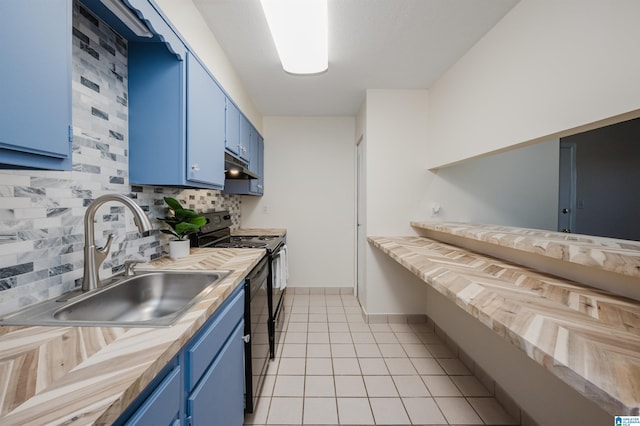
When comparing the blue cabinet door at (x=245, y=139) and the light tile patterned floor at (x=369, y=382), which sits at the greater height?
the blue cabinet door at (x=245, y=139)

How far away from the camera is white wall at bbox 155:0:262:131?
137 centimetres

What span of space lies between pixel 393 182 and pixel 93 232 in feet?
8.08

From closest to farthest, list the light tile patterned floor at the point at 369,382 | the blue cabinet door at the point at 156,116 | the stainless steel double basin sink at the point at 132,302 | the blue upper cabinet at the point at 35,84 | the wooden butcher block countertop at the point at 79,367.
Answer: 1. the wooden butcher block countertop at the point at 79,367
2. the blue upper cabinet at the point at 35,84
3. the stainless steel double basin sink at the point at 132,302
4. the blue cabinet door at the point at 156,116
5. the light tile patterned floor at the point at 369,382

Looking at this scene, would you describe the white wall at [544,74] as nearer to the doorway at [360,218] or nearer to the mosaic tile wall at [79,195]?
the doorway at [360,218]

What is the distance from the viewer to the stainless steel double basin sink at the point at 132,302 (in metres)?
0.81

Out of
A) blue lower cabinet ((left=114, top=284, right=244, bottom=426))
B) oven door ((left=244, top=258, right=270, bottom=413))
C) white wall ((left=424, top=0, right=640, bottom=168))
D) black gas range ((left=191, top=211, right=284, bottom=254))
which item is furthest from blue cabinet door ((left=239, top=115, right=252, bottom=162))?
white wall ((left=424, top=0, right=640, bottom=168))

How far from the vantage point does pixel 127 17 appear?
1.08 meters

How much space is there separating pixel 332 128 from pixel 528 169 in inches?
91.3

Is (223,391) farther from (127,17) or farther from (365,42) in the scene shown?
(365,42)

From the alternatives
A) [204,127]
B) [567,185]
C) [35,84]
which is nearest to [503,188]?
[567,185]

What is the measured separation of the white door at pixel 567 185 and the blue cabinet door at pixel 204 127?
3.65 metres

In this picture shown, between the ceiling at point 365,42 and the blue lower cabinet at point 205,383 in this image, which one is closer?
the blue lower cabinet at point 205,383

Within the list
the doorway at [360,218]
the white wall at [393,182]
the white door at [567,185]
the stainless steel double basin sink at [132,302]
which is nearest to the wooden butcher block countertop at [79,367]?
the stainless steel double basin sink at [132,302]

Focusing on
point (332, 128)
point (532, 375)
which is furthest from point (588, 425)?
point (332, 128)
